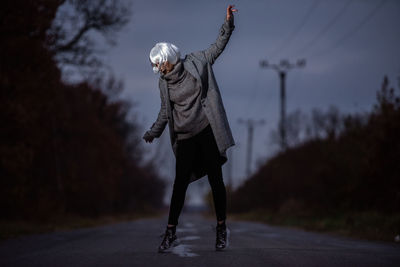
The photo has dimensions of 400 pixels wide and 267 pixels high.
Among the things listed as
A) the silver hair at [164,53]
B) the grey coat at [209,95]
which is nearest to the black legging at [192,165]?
the grey coat at [209,95]

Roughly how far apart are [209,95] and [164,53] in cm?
61

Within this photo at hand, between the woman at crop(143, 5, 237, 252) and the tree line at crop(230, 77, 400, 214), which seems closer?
the woman at crop(143, 5, 237, 252)

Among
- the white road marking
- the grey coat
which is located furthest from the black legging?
the white road marking

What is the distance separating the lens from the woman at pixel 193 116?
5574mm

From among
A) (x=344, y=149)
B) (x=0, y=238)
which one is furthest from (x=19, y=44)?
(x=344, y=149)

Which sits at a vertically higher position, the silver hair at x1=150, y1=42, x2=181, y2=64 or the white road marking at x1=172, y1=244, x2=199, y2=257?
the silver hair at x1=150, y1=42, x2=181, y2=64

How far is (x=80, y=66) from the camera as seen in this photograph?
18344 millimetres

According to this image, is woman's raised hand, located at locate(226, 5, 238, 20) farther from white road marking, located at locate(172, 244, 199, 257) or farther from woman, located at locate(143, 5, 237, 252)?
white road marking, located at locate(172, 244, 199, 257)

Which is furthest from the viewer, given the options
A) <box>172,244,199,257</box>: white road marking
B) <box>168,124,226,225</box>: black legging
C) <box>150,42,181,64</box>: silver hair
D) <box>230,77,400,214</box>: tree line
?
<box>230,77,400,214</box>: tree line

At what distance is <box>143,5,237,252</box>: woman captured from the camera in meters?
5.57

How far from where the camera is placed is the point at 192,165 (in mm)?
5781

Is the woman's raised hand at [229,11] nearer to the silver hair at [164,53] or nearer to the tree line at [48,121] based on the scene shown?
the silver hair at [164,53]

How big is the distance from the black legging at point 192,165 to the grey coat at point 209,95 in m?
0.10

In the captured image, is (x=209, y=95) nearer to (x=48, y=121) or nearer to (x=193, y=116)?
(x=193, y=116)
